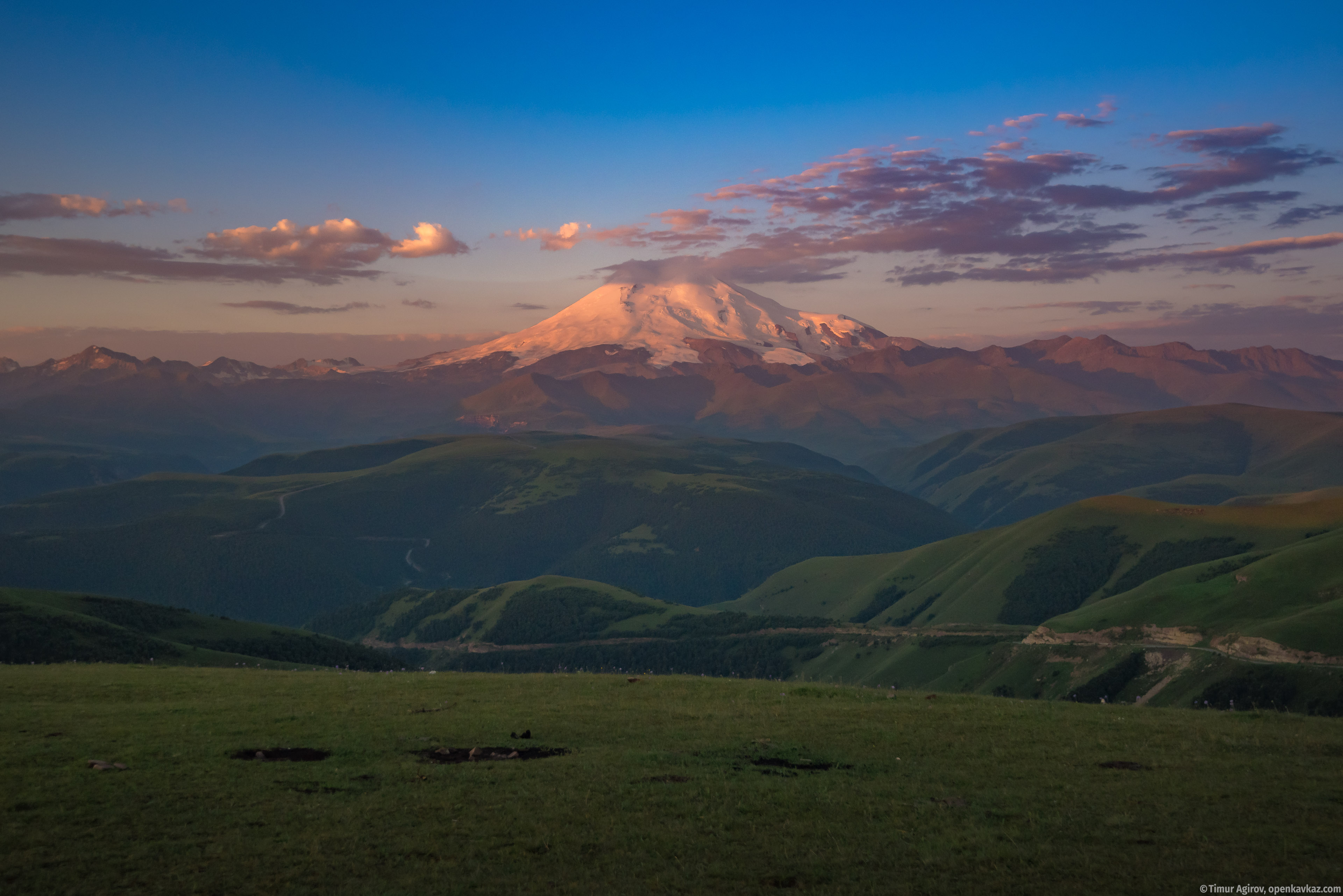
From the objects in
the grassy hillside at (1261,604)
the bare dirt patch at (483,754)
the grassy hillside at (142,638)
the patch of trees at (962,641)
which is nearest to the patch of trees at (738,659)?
the patch of trees at (962,641)

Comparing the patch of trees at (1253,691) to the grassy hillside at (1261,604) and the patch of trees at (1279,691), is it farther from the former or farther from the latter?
the grassy hillside at (1261,604)

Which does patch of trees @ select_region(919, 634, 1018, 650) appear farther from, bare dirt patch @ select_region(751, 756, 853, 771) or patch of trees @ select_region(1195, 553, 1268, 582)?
bare dirt patch @ select_region(751, 756, 853, 771)

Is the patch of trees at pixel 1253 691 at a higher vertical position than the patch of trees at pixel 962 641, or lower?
higher

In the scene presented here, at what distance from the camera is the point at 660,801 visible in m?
23.4

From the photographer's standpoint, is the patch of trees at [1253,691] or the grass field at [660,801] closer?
the grass field at [660,801]

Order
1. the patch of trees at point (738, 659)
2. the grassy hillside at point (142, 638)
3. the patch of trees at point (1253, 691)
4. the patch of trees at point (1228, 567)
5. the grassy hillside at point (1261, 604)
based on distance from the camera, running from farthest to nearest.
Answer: the patch of trees at point (738, 659) < the patch of trees at point (1228, 567) < the grassy hillside at point (1261, 604) < the patch of trees at point (1253, 691) < the grassy hillside at point (142, 638)

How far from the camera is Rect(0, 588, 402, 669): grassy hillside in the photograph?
75.1 m

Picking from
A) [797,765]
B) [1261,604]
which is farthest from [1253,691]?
[797,765]

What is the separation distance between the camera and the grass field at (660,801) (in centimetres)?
1902

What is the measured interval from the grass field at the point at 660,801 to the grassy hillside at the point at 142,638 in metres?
39.8

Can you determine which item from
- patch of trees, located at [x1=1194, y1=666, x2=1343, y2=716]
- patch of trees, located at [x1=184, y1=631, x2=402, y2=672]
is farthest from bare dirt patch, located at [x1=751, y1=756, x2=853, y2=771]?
patch of trees, located at [x1=1194, y1=666, x2=1343, y2=716]

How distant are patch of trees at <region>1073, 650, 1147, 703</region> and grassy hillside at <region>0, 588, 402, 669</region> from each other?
3348 inches

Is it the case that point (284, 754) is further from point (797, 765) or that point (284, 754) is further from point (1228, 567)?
point (1228, 567)

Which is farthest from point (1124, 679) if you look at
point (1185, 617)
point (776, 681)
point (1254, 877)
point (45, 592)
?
point (45, 592)
